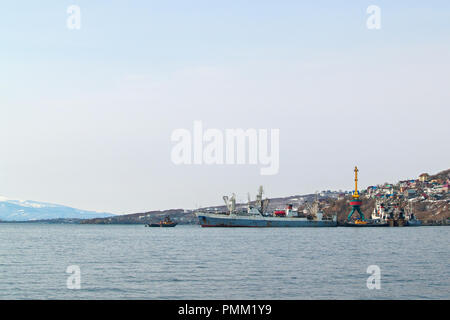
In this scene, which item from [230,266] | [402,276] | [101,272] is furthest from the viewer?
[230,266]

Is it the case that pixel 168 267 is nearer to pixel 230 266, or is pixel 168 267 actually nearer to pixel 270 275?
pixel 230 266

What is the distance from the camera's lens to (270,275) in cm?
3919

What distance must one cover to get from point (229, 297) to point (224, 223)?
16941 centimetres

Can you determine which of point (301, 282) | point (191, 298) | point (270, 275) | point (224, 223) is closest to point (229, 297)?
point (191, 298)

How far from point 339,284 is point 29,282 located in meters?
22.5

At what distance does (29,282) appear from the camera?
122 feet

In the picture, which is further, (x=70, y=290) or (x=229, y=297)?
(x=70, y=290)

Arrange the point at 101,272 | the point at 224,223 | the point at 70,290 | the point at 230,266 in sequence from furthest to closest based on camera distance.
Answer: the point at 224,223 → the point at 230,266 → the point at 101,272 → the point at 70,290

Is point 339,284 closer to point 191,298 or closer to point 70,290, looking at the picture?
point 191,298
